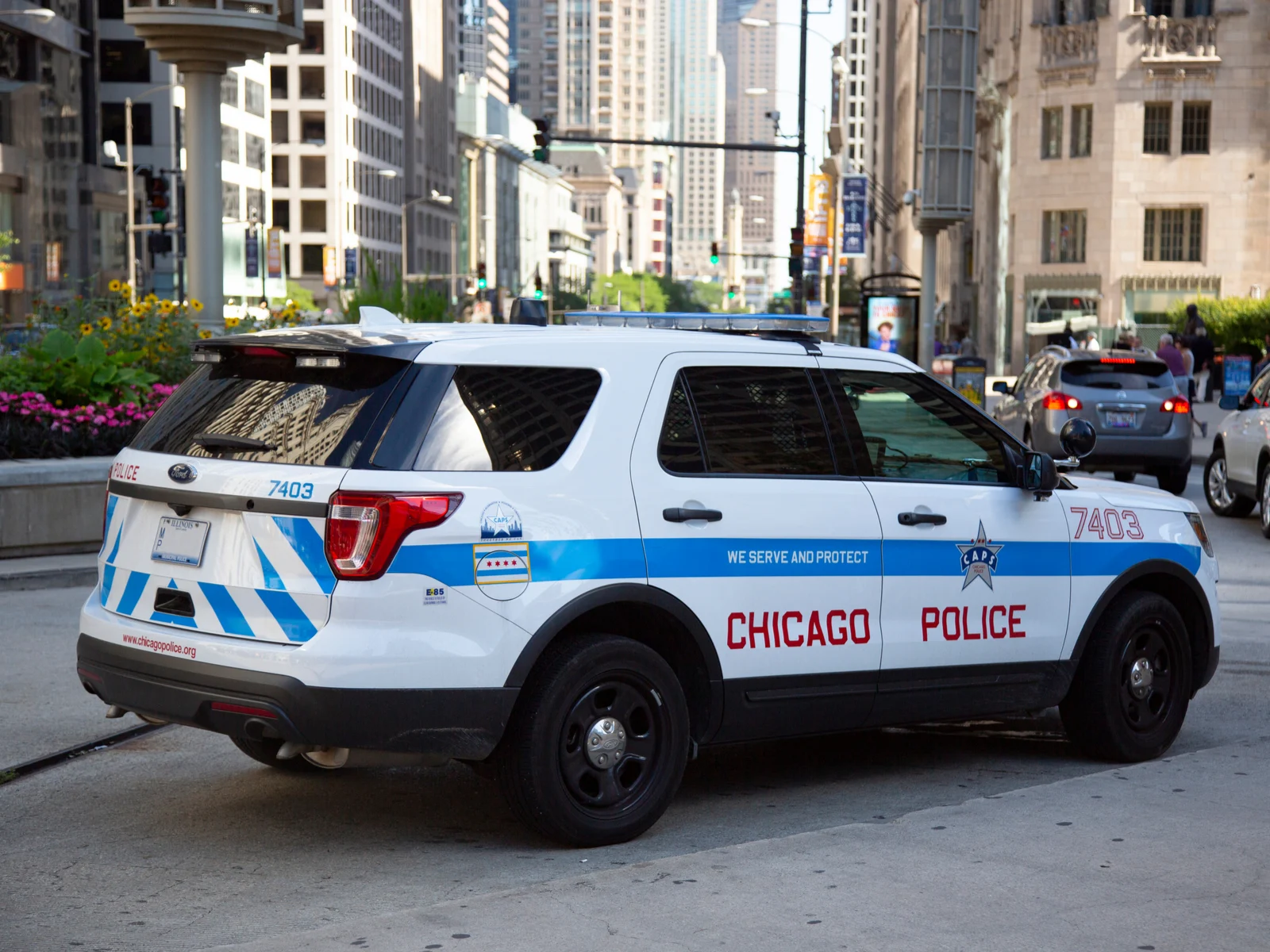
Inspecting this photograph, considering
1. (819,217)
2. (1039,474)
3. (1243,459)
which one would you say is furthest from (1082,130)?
(1039,474)

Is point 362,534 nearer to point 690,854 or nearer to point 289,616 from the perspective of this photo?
point 289,616

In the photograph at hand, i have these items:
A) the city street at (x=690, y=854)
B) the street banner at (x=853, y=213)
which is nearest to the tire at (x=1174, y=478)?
the city street at (x=690, y=854)

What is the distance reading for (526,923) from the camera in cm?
500

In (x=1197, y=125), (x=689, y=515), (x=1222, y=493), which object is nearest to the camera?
(x=689, y=515)

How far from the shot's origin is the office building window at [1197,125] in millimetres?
60812

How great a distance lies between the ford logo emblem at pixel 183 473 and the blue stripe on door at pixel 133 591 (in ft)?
1.19

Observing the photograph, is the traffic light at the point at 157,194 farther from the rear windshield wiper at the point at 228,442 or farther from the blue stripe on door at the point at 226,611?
the blue stripe on door at the point at 226,611

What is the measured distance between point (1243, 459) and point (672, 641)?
13.0 m

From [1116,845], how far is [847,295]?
329ft

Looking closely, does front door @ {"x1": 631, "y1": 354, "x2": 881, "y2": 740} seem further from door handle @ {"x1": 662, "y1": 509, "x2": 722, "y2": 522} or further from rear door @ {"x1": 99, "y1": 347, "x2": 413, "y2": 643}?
rear door @ {"x1": 99, "y1": 347, "x2": 413, "y2": 643}

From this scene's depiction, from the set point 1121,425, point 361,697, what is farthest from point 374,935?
point 1121,425

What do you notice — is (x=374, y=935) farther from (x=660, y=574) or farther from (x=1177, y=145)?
(x=1177, y=145)

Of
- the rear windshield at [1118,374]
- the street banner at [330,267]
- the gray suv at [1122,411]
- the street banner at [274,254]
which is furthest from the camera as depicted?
the street banner at [330,267]

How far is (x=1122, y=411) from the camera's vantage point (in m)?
20.5
